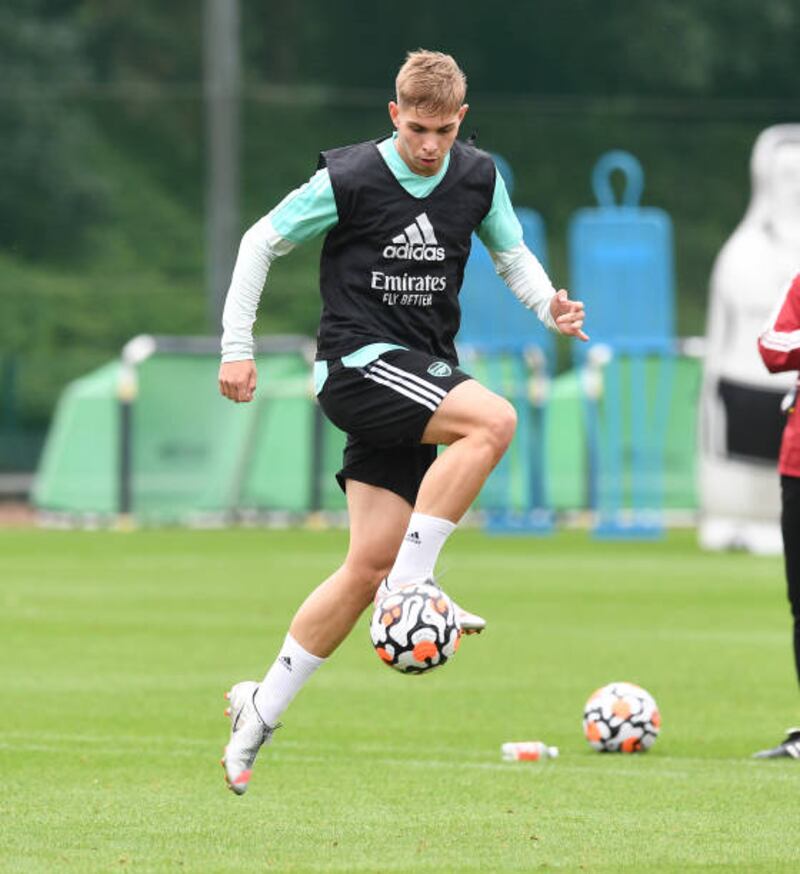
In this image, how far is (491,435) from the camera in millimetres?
7793

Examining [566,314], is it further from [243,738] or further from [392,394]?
[243,738]

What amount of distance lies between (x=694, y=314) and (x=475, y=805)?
23.4 meters

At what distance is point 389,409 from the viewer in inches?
312

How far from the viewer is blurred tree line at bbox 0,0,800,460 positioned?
99.4 feet

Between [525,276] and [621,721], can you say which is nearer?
[525,276]

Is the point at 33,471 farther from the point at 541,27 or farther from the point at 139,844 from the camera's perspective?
the point at 139,844

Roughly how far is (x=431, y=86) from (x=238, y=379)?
3.60ft

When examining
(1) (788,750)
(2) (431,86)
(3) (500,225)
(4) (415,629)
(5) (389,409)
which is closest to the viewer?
(4) (415,629)

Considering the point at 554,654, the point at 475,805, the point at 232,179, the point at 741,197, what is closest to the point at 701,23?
the point at 741,197

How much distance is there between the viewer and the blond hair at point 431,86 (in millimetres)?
7727

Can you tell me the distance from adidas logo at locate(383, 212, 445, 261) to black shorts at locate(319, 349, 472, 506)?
0.31 m

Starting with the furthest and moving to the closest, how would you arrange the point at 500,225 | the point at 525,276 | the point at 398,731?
the point at 398,731, the point at 525,276, the point at 500,225

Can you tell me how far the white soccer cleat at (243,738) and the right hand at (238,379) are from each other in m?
1.06

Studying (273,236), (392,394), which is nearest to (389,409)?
(392,394)
